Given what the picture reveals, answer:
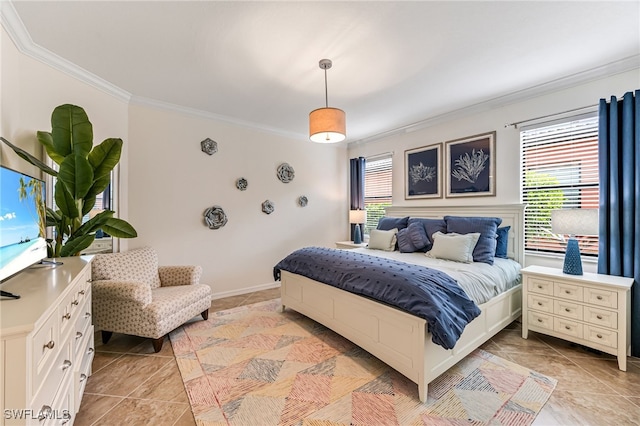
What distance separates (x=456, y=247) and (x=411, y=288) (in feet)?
4.43

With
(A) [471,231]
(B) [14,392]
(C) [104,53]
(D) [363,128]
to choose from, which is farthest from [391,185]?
(B) [14,392]

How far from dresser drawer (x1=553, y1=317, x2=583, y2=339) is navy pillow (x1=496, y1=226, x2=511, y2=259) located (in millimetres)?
823

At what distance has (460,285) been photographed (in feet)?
7.07

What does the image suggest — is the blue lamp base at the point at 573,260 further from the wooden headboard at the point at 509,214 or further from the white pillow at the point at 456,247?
the white pillow at the point at 456,247

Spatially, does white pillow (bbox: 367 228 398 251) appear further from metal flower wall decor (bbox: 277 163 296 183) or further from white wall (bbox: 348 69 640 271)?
metal flower wall decor (bbox: 277 163 296 183)

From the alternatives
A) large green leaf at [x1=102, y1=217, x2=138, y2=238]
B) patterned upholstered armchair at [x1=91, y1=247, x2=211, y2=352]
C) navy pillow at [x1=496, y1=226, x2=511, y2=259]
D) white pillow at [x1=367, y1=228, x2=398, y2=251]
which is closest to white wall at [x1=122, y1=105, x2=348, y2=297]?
patterned upholstered armchair at [x1=91, y1=247, x2=211, y2=352]

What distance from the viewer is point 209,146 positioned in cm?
375

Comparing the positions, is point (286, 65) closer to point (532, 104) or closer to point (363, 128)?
point (363, 128)

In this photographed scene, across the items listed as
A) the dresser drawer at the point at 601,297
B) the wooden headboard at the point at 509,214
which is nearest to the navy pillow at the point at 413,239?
the wooden headboard at the point at 509,214

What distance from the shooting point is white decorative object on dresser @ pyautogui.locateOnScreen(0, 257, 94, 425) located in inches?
34.0

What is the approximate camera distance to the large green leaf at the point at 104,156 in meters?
2.27

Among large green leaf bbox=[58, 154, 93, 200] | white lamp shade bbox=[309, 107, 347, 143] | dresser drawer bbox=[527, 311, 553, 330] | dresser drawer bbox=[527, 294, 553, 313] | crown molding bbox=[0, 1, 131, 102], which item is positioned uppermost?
crown molding bbox=[0, 1, 131, 102]

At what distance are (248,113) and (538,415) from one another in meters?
4.12

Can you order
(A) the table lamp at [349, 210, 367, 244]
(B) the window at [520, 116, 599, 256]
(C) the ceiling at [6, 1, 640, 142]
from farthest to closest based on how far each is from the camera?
(A) the table lamp at [349, 210, 367, 244]
(B) the window at [520, 116, 599, 256]
(C) the ceiling at [6, 1, 640, 142]
